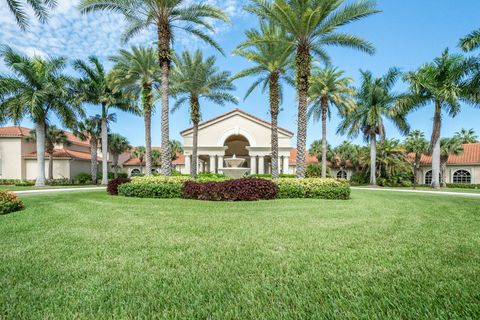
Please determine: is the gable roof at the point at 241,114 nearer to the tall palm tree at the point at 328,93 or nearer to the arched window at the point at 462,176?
the tall palm tree at the point at 328,93

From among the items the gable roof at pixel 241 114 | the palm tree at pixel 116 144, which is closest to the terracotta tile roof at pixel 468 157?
the gable roof at pixel 241 114

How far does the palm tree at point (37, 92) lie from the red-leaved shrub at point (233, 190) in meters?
18.9

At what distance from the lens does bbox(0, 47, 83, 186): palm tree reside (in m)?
22.6

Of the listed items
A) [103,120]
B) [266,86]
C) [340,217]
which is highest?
[266,86]

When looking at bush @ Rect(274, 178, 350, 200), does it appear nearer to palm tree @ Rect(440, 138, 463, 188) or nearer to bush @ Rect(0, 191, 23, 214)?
bush @ Rect(0, 191, 23, 214)

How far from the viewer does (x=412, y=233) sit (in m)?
5.86

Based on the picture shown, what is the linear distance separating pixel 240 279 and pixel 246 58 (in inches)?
691

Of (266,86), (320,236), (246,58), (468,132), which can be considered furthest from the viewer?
(468,132)

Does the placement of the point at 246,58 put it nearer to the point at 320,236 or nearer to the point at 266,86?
the point at 266,86

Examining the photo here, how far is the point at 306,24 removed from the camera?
13.9m

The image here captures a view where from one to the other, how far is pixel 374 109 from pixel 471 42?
15.4m

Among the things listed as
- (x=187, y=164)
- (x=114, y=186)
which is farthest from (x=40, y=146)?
(x=114, y=186)

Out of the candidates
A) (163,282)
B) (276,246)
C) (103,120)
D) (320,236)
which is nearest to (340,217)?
(320,236)

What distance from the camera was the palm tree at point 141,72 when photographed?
21031 mm
